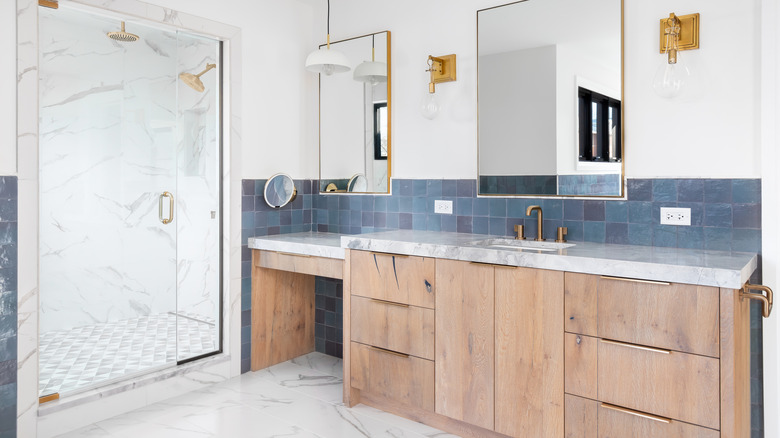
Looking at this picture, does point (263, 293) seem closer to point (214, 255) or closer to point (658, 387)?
point (214, 255)

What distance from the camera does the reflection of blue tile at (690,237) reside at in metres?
2.39

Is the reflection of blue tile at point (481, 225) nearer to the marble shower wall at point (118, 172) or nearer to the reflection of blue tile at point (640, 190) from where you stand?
the reflection of blue tile at point (640, 190)

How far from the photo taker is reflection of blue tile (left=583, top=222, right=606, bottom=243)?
2.64 metres

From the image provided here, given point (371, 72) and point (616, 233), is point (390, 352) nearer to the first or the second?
point (616, 233)

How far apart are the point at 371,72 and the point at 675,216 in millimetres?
2021

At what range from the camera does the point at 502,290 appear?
2.32m

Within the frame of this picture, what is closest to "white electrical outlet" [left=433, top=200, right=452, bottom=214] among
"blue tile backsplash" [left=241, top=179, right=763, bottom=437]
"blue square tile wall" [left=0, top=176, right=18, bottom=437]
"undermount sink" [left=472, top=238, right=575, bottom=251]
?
"blue tile backsplash" [left=241, top=179, right=763, bottom=437]

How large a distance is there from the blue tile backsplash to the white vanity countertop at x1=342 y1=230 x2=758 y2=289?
9 cm

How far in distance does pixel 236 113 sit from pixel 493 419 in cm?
232

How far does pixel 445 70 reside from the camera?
316 centimetres

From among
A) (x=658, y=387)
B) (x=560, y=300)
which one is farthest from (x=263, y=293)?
(x=658, y=387)

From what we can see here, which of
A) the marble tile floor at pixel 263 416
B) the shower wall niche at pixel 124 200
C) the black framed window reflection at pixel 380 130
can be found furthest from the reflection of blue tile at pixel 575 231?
the shower wall niche at pixel 124 200

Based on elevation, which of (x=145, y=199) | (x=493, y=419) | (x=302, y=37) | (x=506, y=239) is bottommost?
(x=493, y=419)

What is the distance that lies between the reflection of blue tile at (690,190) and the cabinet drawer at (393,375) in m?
1.40
